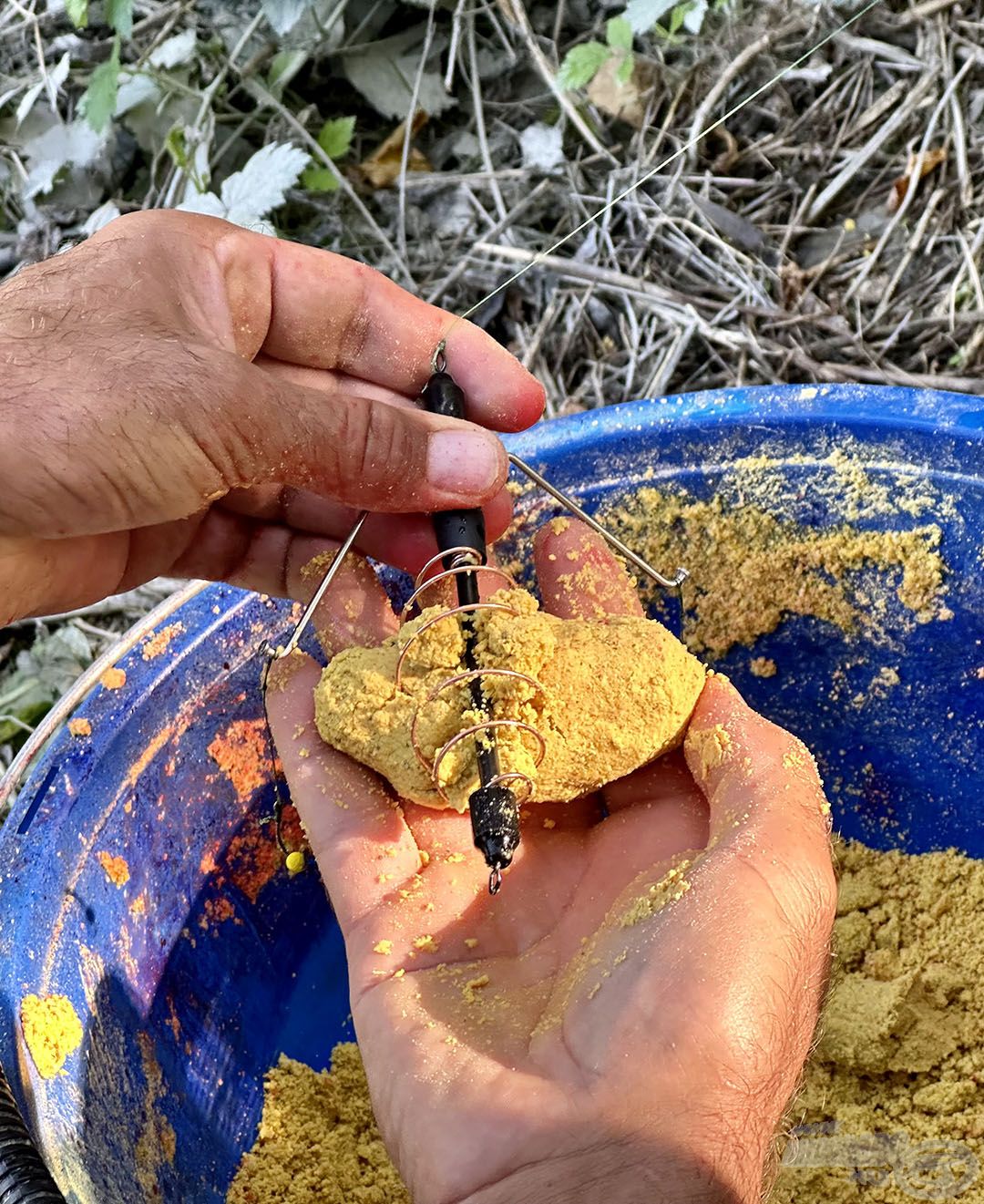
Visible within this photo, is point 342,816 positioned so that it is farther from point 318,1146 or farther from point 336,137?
point 336,137

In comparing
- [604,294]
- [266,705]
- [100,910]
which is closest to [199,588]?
[266,705]

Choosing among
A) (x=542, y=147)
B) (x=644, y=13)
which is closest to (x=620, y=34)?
(x=644, y=13)

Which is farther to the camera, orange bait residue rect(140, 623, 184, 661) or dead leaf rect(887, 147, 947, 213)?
dead leaf rect(887, 147, 947, 213)

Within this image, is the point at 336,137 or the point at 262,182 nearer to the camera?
the point at 262,182

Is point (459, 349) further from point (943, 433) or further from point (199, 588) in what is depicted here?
point (943, 433)

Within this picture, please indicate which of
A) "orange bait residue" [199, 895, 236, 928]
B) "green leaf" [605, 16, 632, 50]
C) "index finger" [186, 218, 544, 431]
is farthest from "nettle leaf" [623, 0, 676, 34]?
"orange bait residue" [199, 895, 236, 928]

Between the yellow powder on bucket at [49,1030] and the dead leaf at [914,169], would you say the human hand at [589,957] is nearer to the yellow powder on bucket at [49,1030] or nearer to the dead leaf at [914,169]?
the yellow powder on bucket at [49,1030]

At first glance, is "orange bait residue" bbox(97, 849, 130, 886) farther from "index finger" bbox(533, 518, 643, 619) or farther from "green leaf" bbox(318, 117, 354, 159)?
"green leaf" bbox(318, 117, 354, 159)
